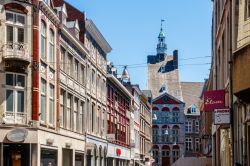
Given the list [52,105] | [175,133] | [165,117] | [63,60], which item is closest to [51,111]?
[52,105]

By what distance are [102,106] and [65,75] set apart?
1519 cm

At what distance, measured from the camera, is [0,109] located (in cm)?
3144

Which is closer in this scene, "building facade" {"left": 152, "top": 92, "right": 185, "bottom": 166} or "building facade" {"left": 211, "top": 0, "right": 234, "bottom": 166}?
"building facade" {"left": 211, "top": 0, "right": 234, "bottom": 166}

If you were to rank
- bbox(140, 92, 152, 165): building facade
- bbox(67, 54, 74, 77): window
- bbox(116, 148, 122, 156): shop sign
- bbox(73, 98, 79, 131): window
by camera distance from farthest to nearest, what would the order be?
bbox(140, 92, 152, 165): building facade → bbox(116, 148, 122, 156): shop sign → bbox(73, 98, 79, 131): window → bbox(67, 54, 74, 77): window

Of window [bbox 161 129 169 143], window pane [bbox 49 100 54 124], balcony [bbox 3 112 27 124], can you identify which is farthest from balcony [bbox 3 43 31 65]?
window [bbox 161 129 169 143]

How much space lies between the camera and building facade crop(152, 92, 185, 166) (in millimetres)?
129500

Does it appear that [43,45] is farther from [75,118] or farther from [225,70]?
[225,70]

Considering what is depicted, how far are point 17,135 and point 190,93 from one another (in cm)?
10995

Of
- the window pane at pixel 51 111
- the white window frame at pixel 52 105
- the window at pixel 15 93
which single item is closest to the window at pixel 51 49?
the white window frame at pixel 52 105

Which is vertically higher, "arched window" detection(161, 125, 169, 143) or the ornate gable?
the ornate gable

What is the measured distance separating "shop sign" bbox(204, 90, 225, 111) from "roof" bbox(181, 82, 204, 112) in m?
113

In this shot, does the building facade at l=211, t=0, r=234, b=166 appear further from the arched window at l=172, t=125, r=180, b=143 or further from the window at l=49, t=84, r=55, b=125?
the arched window at l=172, t=125, r=180, b=143

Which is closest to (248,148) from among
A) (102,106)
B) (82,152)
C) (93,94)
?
(82,152)

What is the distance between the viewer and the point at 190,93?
459 feet
